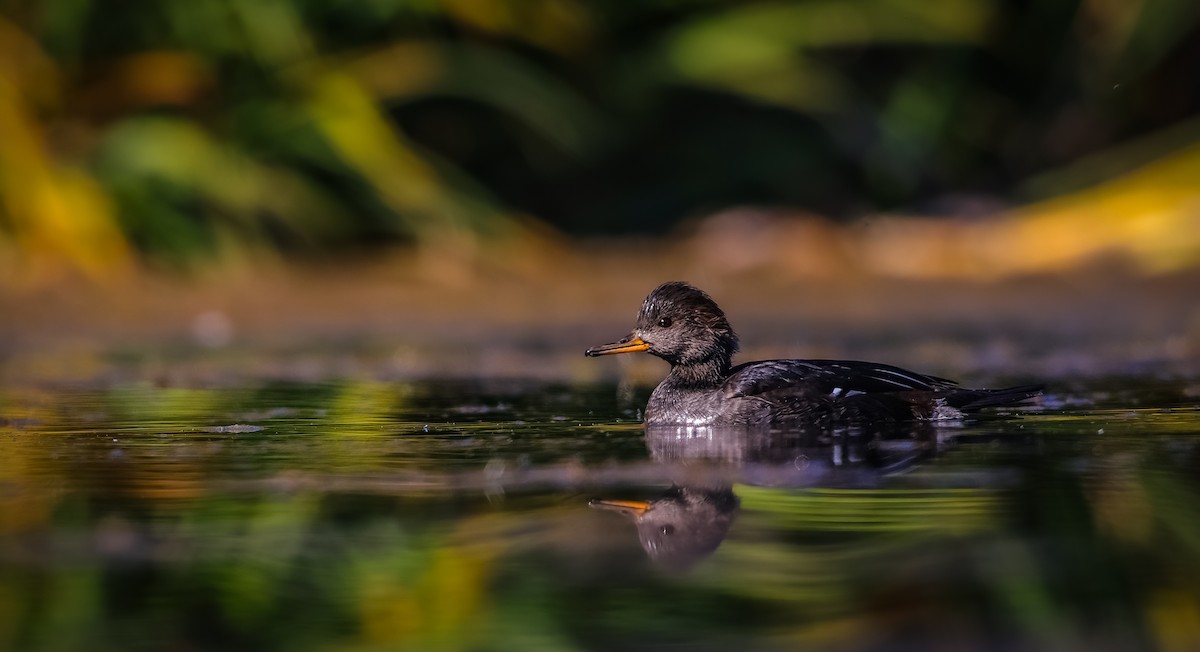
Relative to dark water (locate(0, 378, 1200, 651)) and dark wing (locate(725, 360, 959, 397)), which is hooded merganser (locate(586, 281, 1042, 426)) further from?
dark water (locate(0, 378, 1200, 651))

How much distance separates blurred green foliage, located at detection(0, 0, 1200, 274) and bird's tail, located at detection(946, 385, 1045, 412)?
18.3ft

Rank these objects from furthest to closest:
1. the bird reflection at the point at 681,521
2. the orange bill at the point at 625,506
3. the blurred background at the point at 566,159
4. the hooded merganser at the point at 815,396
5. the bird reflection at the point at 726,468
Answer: the blurred background at the point at 566,159 → the hooded merganser at the point at 815,396 → the orange bill at the point at 625,506 → the bird reflection at the point at 726,468 → the bird reflection at the point at 681,521

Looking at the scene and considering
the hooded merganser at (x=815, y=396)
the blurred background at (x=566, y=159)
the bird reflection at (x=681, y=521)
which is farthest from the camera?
the blurred background at (x=566, y=159)

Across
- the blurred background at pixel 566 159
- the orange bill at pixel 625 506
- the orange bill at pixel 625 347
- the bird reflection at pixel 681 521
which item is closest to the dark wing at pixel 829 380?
the orange bill at pixel 625 347

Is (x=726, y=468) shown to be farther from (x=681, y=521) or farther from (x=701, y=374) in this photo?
(x=701, y=374)

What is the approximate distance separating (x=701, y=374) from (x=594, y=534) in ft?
9.17

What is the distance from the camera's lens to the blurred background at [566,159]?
11766 mm

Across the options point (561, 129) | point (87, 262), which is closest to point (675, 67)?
point (561, 129)

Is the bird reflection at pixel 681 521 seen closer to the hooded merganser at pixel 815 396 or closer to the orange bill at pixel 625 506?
the orange bill at pixel 625 506

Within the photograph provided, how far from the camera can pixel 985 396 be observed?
23.2 ft

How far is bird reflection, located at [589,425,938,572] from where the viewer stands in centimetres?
468

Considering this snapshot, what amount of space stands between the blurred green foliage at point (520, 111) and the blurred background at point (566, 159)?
0.08ft

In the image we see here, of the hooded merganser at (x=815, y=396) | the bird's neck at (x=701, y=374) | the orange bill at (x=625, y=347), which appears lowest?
the hooded merganser at (x=815, y=396)

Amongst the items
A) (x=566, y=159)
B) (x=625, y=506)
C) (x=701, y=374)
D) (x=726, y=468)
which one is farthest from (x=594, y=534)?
(x=566, y=159)
